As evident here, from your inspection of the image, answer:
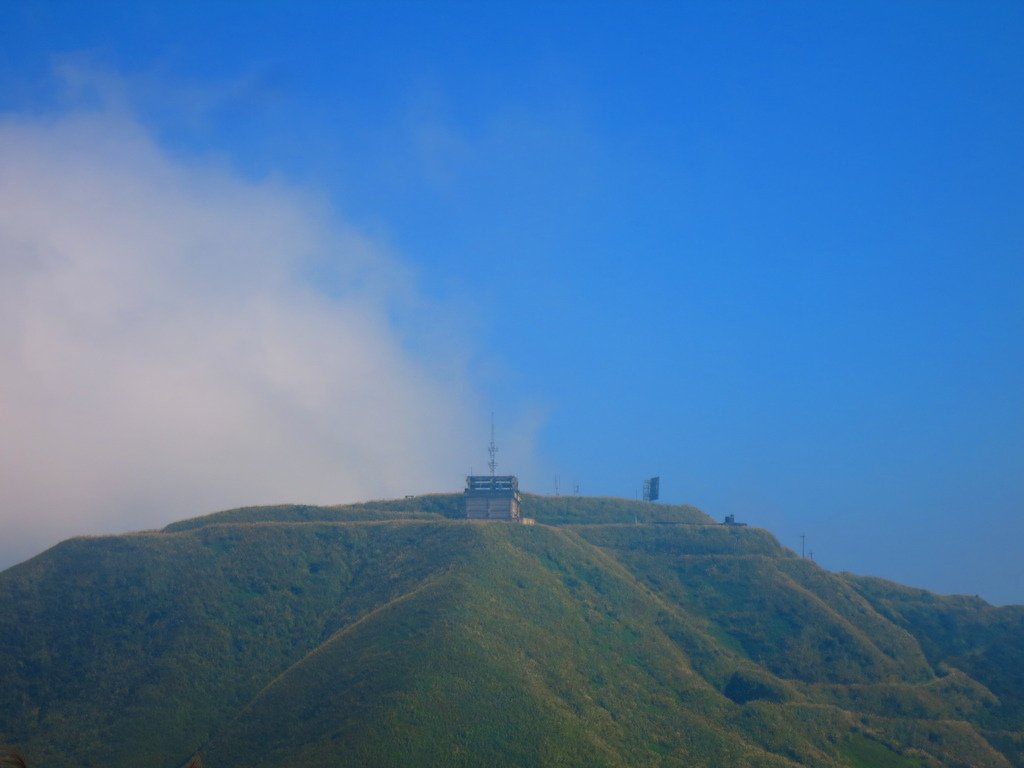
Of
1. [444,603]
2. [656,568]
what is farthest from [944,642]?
[444,603]

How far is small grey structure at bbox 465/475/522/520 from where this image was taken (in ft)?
380

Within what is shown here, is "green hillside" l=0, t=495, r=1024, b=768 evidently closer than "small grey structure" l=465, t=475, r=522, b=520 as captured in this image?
Yes

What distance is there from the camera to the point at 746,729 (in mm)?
68875

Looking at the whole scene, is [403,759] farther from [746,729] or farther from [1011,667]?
[1011,667]

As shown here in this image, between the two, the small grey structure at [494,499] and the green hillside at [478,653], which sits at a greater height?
the small grey structure at [494,499]

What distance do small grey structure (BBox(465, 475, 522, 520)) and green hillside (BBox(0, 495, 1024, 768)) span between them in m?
6.21

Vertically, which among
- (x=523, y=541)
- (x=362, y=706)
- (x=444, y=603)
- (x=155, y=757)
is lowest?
(x=155, y=757)

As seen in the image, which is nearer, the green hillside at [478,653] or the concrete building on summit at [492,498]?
the green hillside at [478,653]

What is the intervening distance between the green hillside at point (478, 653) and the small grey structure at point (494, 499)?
6.21m

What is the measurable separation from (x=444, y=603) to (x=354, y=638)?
847 centimetres

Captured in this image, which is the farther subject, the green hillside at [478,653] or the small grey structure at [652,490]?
the small grey structure at [652,490]

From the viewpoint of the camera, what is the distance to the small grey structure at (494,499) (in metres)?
116

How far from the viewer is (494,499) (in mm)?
116438

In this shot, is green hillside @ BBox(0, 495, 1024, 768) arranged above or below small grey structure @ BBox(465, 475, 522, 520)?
below
